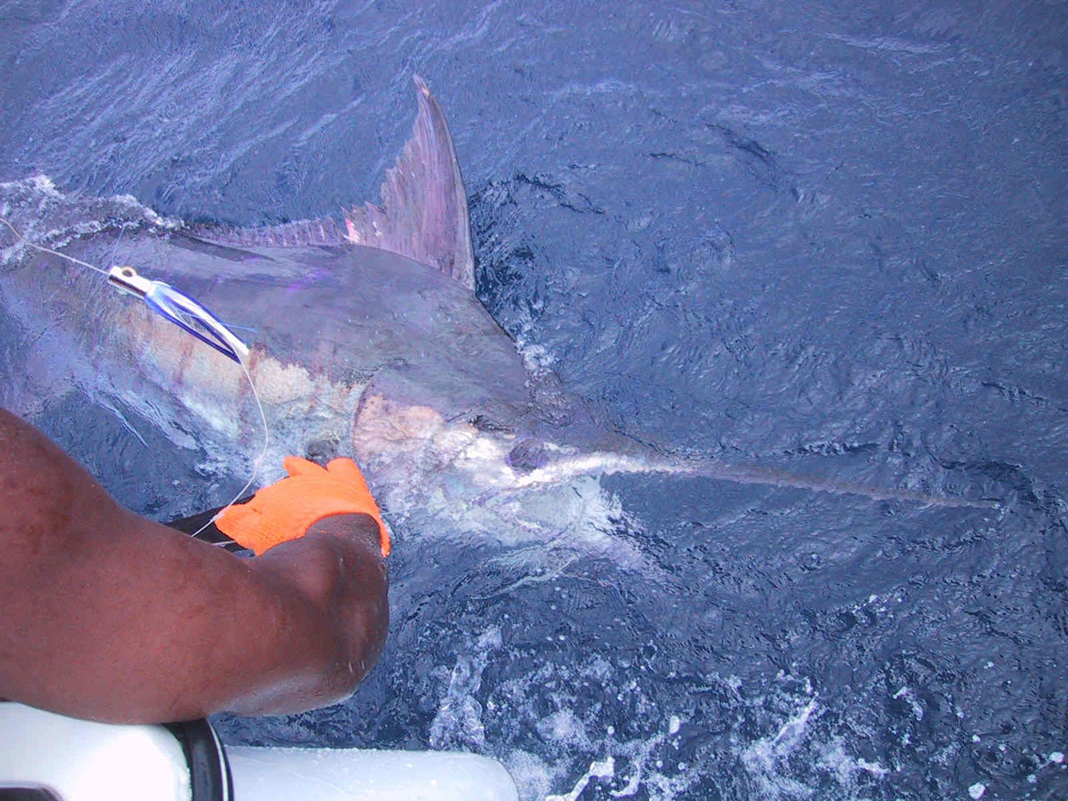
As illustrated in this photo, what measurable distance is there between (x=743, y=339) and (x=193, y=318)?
1.99 metres

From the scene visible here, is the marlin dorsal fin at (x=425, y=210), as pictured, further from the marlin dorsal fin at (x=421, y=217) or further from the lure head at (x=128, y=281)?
the lure head at (x=128, y=281)

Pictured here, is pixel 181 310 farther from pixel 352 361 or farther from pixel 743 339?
pixel 743 339

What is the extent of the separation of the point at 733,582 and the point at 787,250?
4.80 ft

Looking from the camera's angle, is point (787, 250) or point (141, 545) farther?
point (787, 250)

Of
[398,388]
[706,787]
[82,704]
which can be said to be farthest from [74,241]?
[706,787]

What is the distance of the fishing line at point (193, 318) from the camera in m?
2.36

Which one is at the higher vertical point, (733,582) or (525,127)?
(525,127)

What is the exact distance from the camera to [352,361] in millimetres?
2744

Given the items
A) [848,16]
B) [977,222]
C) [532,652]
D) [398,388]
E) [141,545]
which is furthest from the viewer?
[848,16]

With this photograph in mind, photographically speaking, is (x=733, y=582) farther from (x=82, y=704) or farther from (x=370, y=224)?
(x=370, y=224)

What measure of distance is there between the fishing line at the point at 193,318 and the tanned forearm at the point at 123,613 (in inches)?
34.4

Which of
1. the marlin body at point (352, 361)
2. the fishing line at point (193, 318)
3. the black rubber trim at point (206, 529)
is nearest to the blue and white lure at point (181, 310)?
the fishing line at point (193, 318)

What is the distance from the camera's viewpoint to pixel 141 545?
3.74 ft

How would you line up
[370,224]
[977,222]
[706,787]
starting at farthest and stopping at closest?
[370,224], [977,222], [706,787]
